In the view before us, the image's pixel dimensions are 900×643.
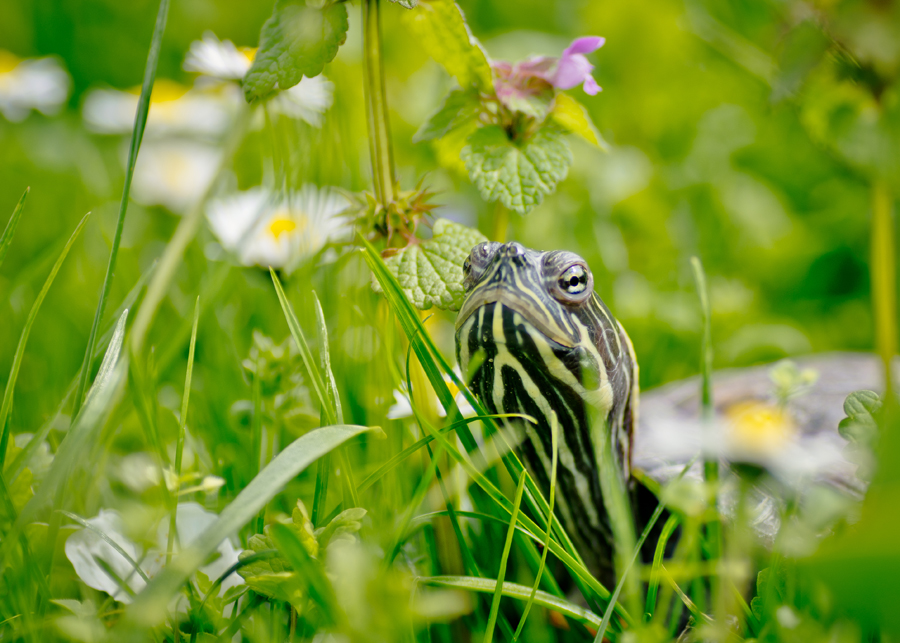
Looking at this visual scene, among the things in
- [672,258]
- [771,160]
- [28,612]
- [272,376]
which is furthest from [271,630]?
[771,160]

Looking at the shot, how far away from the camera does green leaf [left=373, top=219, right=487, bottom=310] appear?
737mm

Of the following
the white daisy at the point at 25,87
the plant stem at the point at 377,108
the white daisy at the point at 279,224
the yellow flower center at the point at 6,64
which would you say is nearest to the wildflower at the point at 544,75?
the plant stem at the point at 377,108

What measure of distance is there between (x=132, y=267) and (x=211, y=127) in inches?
26.2

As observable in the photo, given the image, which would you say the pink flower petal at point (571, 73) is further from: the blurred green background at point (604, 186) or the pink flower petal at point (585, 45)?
the blurred green background at point (604, 186)

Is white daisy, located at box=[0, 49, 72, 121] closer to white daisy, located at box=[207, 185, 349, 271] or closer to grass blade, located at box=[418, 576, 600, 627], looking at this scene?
white daisy, located at box=[207, 185, 349, 271]

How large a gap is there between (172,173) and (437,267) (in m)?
1.49

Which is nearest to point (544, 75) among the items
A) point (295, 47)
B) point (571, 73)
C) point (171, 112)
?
point (571, 73)

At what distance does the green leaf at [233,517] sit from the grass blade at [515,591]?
19 cm

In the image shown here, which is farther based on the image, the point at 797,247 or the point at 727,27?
the point at 727,27

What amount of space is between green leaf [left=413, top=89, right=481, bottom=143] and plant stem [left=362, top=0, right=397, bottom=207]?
7 centimetres

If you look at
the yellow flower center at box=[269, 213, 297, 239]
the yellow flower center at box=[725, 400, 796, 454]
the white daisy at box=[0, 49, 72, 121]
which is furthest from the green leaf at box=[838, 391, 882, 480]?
the white daisy at box=[0, 49, 72, 121]

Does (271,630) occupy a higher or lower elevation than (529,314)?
lower

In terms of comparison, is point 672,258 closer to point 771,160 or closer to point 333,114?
point 771,160

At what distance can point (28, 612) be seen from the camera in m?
0.59
